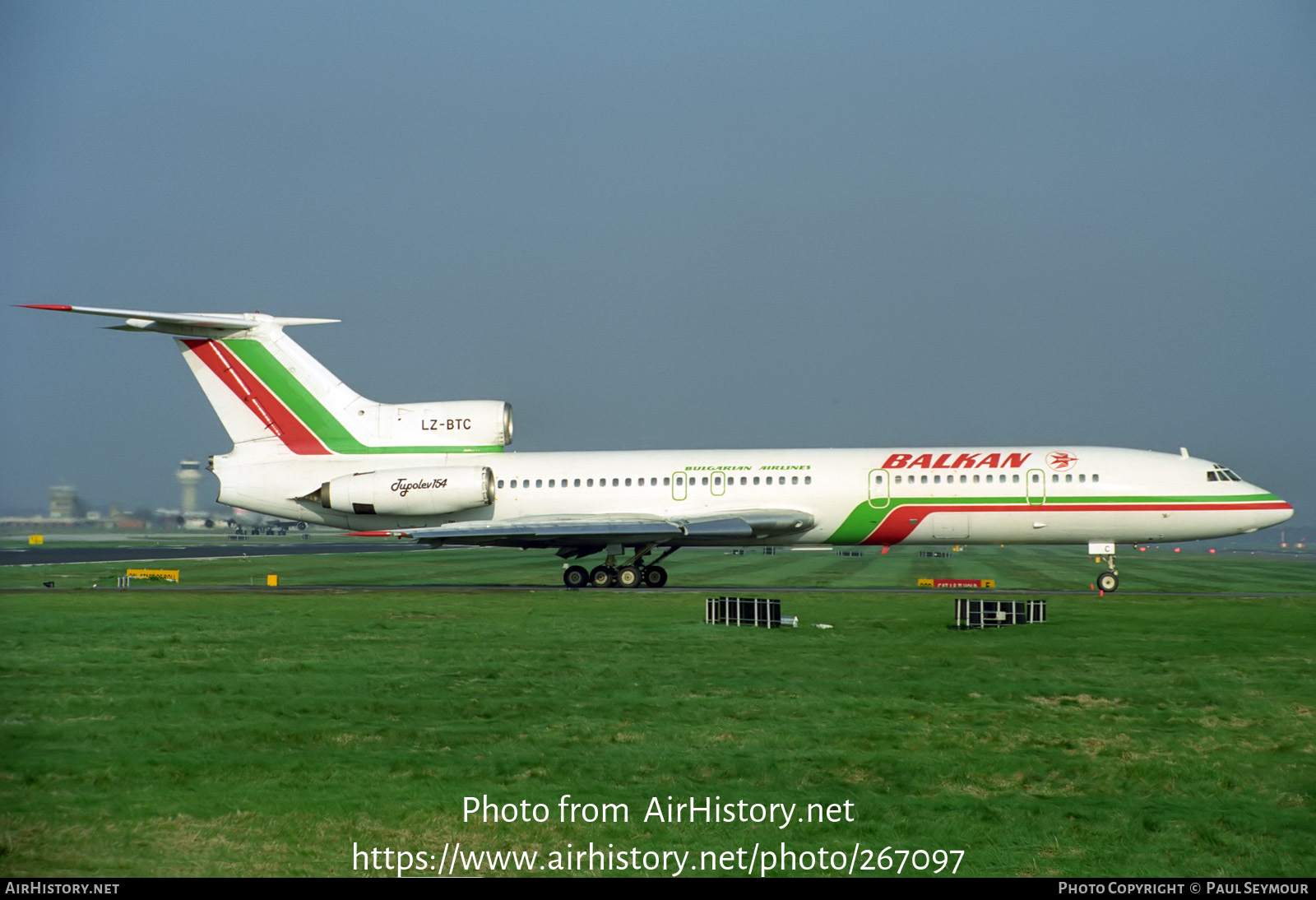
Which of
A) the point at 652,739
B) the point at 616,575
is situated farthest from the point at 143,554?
the point at 652,739

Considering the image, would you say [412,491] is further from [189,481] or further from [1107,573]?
[189,481]

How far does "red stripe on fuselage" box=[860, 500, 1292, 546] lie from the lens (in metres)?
33.3

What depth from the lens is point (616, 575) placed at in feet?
117

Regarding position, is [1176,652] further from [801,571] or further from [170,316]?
[170,316]

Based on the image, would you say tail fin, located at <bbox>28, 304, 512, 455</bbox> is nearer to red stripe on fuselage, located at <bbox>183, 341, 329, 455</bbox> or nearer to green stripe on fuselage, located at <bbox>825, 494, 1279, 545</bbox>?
red stripe on fuselage, located at <bbox>183, 341, 329, 455</bbox>

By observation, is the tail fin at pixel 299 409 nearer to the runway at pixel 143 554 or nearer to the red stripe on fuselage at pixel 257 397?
the red stripe on fuselage at pixel 257 397

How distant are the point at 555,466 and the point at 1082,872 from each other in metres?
28.8

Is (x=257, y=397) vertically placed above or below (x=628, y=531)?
above

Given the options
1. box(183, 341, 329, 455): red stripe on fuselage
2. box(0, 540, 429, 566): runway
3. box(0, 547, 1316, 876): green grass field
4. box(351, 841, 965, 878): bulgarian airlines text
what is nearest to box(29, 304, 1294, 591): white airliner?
box(183, 341, 329, 455): red stripe on fuselage

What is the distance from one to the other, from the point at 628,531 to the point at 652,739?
21641 millimetres

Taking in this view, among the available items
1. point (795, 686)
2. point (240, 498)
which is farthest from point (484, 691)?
point (240, 498)

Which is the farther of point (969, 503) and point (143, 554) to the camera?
point (143, 554)

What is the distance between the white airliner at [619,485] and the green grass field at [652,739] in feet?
31.6

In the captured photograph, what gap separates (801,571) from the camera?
43344 millimetres
